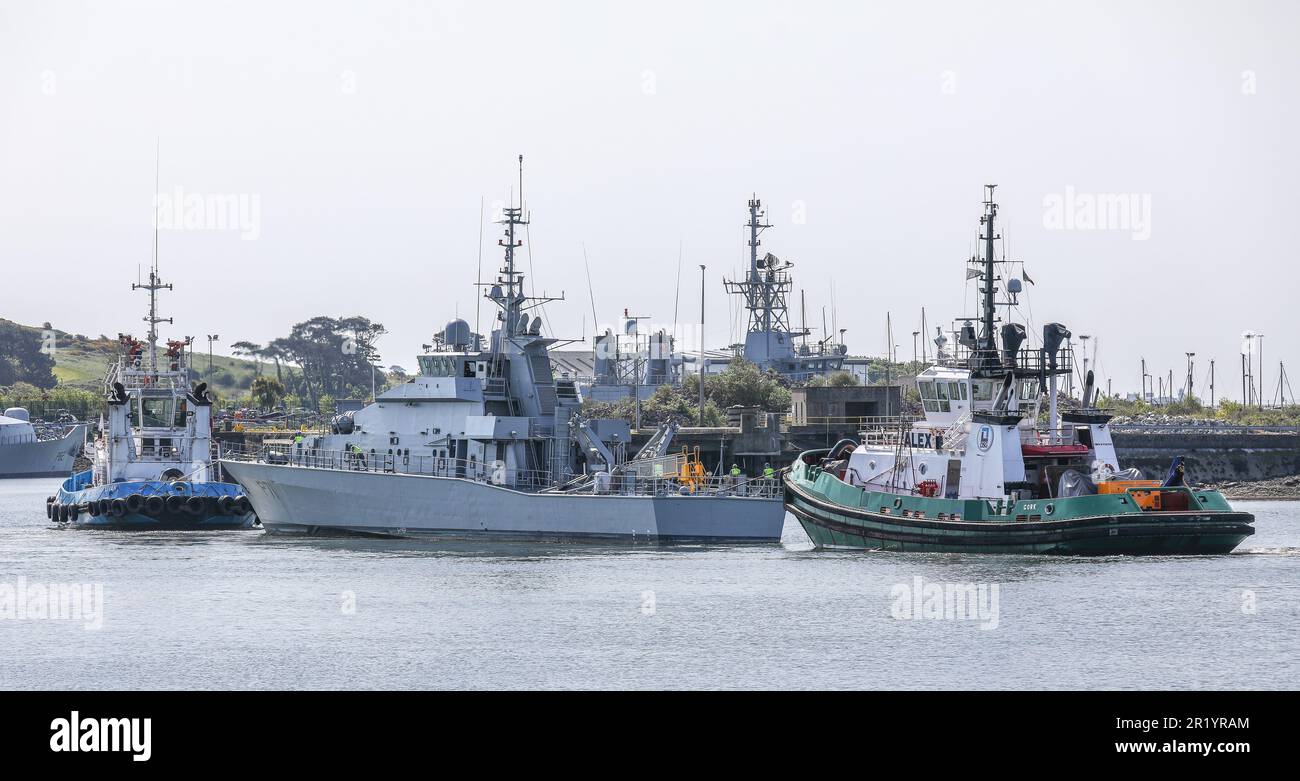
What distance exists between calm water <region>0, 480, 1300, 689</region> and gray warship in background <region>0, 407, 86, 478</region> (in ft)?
281

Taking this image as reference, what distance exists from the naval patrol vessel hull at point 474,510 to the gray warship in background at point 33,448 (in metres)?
80.2

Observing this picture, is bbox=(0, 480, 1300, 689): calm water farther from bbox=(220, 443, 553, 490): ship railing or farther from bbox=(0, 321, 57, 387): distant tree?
bbox=(0, 321, 57, 387): distant tree

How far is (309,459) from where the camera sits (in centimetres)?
4991

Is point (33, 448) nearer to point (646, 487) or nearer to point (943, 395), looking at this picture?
point (646, 487)

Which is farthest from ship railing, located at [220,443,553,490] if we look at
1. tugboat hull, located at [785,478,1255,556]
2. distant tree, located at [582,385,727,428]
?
distant tree, located at [582,385,727,428]

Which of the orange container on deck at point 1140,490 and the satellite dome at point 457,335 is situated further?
the satellite dome at point 457,335

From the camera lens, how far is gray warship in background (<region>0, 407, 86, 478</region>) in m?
123

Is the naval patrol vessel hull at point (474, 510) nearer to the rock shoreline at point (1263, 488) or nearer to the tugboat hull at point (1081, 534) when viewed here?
the tugboat hull at point (1081, 534)

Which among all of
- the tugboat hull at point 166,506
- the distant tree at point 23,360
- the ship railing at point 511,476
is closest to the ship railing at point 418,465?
the ship railing at point 511,476

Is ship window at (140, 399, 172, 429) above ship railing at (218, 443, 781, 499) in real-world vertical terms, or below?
above

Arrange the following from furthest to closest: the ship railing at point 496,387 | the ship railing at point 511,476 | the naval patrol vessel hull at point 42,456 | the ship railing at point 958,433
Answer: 1. the naval patrol vessel hull at point 42,456
2. the ship railing at point 496,387
3. the ship railing at point 511,476
4. the ship railing at point 958,433

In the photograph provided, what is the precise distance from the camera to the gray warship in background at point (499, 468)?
145ft

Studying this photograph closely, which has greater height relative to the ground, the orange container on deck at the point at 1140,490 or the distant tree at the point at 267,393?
the distant tree at the point at 267,393
